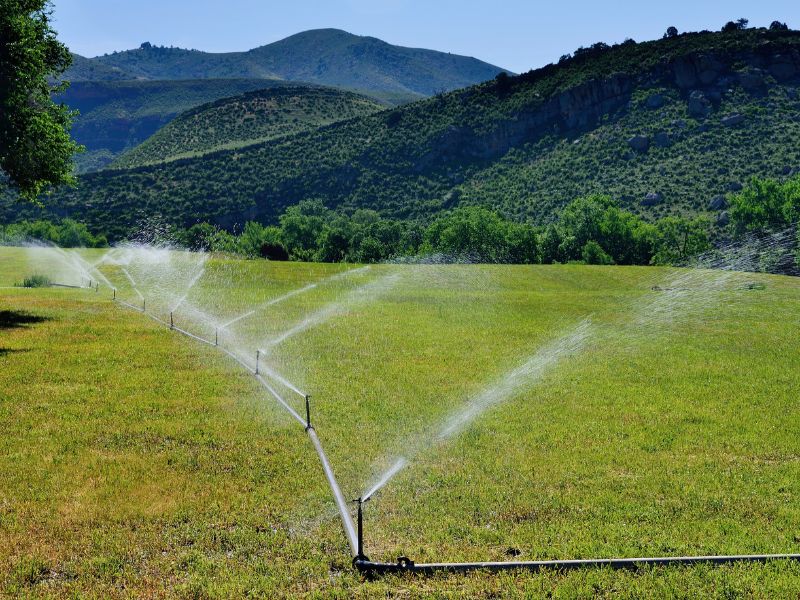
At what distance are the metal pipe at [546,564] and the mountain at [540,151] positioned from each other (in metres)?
98.8

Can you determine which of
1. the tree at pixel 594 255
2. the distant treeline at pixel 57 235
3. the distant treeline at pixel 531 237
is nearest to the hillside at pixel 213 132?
the distant treeline at pixel 57 235

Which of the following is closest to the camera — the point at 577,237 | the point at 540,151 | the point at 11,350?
the point at 11,350

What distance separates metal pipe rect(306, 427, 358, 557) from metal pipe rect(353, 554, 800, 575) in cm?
32

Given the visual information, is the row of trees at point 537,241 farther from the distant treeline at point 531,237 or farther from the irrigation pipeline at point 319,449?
the irrigation pipeline at point 319,449

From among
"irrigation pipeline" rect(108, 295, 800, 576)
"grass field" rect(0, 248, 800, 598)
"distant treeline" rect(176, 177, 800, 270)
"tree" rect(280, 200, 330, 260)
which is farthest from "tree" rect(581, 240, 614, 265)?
"irrigation pipeline" rect(108, 295, 800, 576)

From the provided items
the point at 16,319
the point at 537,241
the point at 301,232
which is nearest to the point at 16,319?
the point at 16,319

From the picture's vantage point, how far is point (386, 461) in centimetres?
932

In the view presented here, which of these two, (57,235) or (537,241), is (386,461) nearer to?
(537,241)

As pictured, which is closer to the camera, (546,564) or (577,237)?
(546,564)

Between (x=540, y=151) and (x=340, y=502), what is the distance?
448ft

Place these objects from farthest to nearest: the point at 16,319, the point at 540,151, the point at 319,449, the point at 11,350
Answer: the point at 540,151 → the point at 16,319 → the point at 11,350 → the point at 319,449

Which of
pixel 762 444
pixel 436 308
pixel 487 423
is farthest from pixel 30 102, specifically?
pixel 762 444

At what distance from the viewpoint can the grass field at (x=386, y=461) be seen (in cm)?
635

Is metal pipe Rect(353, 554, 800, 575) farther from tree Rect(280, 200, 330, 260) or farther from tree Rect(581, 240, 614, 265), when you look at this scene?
tree Rect(280, 200, 330, 260)
